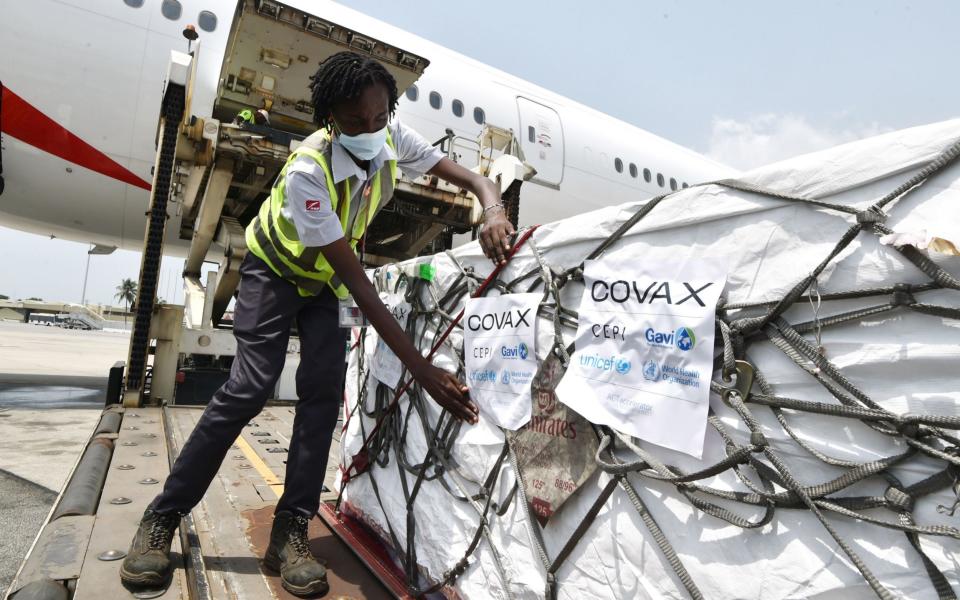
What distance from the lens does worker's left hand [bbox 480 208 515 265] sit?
1321 mm

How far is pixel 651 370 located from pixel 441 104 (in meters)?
6.41

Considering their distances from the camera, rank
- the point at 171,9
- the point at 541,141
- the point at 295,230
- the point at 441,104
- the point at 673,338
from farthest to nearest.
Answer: the point at 541,141 < the point at 441,104 < the point at 171,9 < the point at 295,230 < the point at 673,338

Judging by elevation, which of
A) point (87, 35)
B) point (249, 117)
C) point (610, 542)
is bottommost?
point (610, 542)

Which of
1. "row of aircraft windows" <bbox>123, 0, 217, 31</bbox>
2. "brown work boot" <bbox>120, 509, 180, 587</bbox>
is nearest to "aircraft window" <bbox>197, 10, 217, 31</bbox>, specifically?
"row of aircraft windows" <bbox>123, 0, 217, 31</bbox>

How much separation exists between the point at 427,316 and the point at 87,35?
519cm

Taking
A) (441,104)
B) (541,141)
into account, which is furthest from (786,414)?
(541,141)

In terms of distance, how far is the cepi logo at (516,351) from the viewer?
1228mm

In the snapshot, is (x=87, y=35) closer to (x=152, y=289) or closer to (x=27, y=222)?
(x=27, y=222)

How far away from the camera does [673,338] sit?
920mm

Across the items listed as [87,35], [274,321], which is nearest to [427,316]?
[274,321]

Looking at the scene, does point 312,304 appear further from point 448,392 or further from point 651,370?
point 651,370

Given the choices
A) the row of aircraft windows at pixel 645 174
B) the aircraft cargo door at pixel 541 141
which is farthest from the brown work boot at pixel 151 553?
the row of aircraft windows at pixel 645 174

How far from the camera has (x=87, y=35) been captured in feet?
16.0

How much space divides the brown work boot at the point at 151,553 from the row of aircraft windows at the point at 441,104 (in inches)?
227
